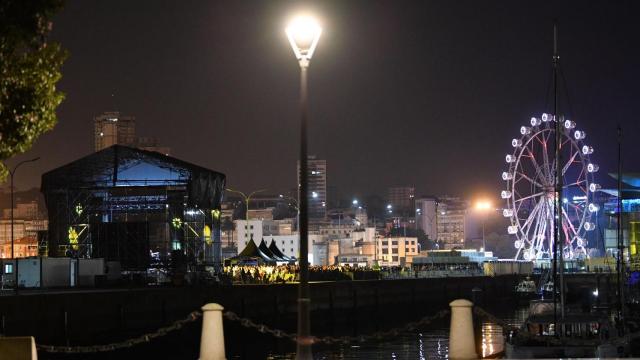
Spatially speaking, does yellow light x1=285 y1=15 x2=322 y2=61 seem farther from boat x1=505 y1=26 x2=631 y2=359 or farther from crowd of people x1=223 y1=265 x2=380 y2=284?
crowd of people x1=223 y1=265 x2=380 y2=284

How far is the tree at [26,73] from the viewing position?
1702 centimetres

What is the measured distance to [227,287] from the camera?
67.0m

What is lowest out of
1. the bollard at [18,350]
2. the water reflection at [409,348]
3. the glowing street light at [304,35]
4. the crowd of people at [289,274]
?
the water reflection at [409,348]

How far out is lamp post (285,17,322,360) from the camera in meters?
18.9

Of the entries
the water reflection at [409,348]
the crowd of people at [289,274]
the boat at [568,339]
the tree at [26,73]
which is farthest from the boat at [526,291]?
the tree at [26,73]

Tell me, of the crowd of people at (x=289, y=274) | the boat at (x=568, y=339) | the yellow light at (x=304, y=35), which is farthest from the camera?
the crowd of people at (x=289, y=274)

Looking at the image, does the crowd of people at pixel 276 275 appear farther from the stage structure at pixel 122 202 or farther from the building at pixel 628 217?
the building at pixel 628 217

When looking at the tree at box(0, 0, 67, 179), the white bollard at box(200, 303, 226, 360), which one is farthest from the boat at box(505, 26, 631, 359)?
the tree at box(0, 0, 67, 179)

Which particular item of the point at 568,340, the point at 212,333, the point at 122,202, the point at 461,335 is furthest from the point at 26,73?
the point at 122,202

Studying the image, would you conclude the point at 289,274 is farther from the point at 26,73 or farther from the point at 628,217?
the point at 26,73

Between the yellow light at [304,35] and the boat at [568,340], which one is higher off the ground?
the yellow light at [304,35]

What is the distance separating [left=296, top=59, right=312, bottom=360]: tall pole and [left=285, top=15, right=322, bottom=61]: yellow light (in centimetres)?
18

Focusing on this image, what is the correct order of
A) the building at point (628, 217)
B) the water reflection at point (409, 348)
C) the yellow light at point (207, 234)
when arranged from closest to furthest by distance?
the water reflection at point (409, 348), the yellow light at point (207, 234), the building at point (628, 217)

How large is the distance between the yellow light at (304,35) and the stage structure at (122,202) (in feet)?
193
